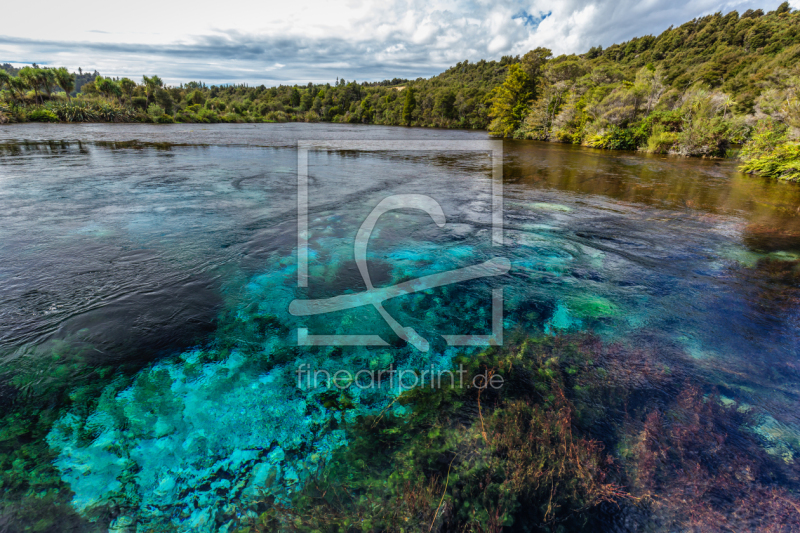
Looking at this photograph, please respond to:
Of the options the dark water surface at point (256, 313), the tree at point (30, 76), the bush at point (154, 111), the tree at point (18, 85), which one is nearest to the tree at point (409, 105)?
the bush at point (154, 111)

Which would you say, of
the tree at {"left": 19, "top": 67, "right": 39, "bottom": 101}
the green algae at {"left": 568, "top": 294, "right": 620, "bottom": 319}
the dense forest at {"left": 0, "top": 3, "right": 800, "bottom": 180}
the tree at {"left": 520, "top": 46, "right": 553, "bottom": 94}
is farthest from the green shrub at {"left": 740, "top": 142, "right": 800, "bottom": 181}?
the tree at {"left": 19, "top": 67, "right": 39, "bottom": 101}

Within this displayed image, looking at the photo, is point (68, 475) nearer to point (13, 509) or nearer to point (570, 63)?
point (13, 509)

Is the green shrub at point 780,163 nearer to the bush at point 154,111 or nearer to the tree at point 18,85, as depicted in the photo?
the bush at point 154,111

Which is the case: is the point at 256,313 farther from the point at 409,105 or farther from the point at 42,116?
the point at 409,105

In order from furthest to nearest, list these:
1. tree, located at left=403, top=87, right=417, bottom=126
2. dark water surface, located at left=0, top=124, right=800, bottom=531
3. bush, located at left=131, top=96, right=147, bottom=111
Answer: tree, located at left=403, top=87, right=417, bottom=126, bush, located at left=131, top=96, right=147, bottom=111, dark water surface, located at left=0, top=124, right=800, bottom=531

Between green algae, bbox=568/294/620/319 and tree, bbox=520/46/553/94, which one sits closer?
green algae, bbox=568/294/620/319

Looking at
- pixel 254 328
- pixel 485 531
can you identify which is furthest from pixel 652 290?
pixel 254 328

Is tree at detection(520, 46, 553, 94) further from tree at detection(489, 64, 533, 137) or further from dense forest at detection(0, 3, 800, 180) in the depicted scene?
tree at detection(489, 64, 533, 137)
